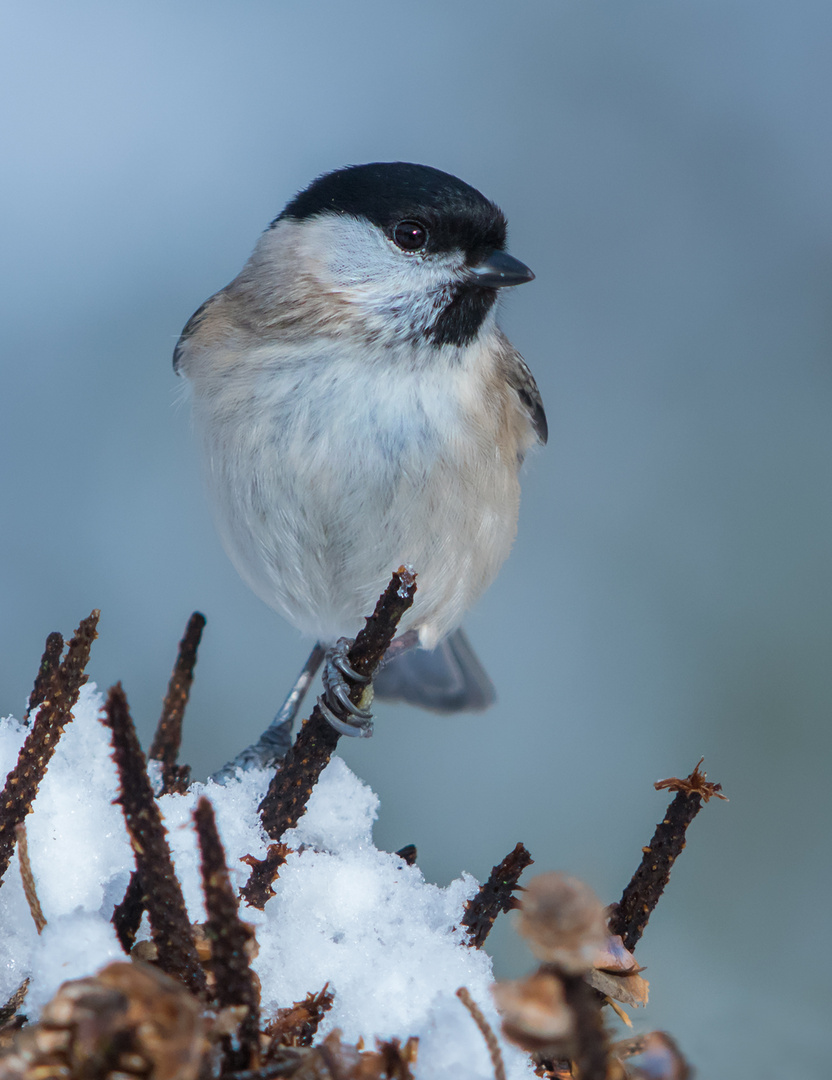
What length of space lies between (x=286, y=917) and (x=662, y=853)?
0.30 metres

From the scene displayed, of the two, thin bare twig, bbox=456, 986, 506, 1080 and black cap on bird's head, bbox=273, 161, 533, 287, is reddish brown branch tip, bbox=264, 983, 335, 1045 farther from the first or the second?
black cap on bird's head, bbox=273, 161, 533, 287

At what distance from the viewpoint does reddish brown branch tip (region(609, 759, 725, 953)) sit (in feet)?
1.98

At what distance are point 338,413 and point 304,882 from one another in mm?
563

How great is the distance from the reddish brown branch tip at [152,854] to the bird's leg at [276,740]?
1.97ft

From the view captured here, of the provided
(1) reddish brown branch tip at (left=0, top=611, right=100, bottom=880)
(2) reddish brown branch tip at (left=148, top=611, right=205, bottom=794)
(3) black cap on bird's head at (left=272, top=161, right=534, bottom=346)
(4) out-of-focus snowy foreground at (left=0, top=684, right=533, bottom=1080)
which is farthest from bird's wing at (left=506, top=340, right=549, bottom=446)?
(1) reddish brown branch tip at (left=0, top=611, right=100, bottom=880)

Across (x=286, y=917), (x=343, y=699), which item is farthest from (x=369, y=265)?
(x=286, y=917)

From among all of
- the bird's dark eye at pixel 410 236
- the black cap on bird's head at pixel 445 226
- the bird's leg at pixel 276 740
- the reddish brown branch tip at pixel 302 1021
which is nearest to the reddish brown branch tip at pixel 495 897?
the reddish brown branch tip at pixel 302 1021

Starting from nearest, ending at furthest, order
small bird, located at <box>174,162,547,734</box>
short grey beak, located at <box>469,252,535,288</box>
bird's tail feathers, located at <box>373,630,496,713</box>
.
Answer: small bird, located at <box>174,162,547,734</box> → short grey beak, located at <box>469,252,535,288</box> → bird's tail feathers, located at <box>373,630,496,713</box>

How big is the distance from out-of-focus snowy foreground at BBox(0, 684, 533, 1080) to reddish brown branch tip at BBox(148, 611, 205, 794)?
12cm

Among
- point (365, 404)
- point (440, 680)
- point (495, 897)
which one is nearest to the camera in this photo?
point (495, 897)

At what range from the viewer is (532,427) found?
1480mm

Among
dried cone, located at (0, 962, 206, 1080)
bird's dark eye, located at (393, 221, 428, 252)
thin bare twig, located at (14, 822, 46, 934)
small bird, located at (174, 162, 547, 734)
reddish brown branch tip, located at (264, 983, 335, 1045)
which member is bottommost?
dried cone, located at (0, 962, 206, 1080)

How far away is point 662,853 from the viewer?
1.98ft

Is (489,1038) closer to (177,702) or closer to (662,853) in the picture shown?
(662,853)
